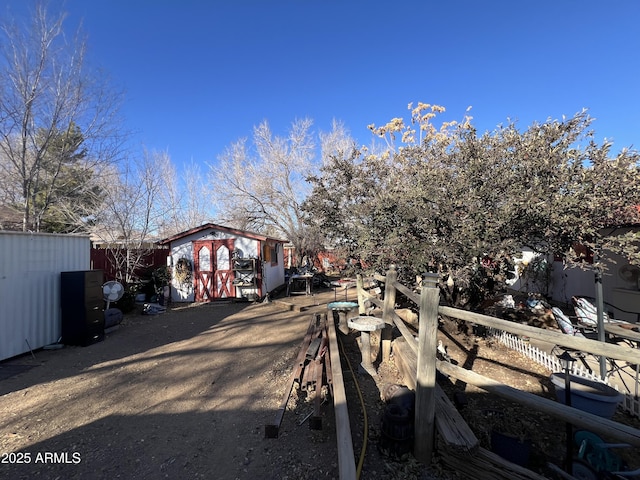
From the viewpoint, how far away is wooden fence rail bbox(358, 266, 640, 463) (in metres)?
1.60

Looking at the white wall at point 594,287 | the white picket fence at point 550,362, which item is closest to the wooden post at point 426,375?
the white picket fence at point 550,362

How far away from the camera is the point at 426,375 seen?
2.49 meters

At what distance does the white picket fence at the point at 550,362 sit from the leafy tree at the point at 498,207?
90 centimetres

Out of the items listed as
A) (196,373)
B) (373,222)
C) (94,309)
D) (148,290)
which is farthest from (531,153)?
(148,290)

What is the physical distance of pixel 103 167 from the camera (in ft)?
36.1

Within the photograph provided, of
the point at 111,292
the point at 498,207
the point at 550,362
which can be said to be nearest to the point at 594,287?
the point at 550,362

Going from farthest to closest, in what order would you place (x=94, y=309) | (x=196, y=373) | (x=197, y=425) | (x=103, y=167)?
1. (x=103, y=167)
2. (x=94, y=309)
3. (x=196, y=373)
4. (x=197, y=425)

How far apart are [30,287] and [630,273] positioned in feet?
40.6

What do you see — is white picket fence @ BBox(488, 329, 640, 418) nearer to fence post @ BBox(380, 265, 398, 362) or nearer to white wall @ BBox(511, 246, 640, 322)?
white wall @ BBox(511, 246, 640, 322)

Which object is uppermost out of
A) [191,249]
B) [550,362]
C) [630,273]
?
[191,249]

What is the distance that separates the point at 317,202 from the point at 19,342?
6.40 m

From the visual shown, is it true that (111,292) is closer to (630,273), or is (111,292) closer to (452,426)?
(452,426)

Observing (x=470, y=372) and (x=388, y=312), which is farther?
(x=388, y=312)

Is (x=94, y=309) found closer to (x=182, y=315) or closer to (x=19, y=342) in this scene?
Result: (x=19, y=342)
